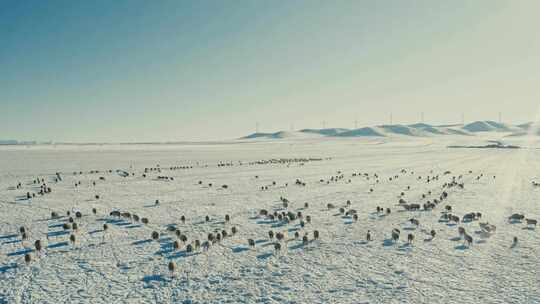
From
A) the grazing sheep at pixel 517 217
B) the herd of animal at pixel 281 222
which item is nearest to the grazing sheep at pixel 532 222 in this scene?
the herd of animal at pixel 281 222

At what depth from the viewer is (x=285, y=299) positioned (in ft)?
33.4

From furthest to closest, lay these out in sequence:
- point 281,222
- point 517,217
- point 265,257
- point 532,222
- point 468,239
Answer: point 281,222
point 517,217
point 532,222
point 468,239
point 265,257

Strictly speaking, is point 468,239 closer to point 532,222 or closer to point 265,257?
point 532,222

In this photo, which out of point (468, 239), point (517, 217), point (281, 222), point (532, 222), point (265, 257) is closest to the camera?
point (265, 257)

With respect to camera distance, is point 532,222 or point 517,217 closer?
point 532,222

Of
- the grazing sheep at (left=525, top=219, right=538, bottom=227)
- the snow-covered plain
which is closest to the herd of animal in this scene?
the grazing sheep at (left=525, top=219, right=538, bottom=227)

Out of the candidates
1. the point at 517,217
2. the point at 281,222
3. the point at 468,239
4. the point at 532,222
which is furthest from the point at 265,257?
the point at 517,217

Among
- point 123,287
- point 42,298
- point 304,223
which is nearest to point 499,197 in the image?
point 304,223

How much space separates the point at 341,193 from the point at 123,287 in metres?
19.1

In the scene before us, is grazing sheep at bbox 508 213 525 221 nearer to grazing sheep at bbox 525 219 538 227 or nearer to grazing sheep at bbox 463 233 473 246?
grazing sheep at bbox 525 219 538 227

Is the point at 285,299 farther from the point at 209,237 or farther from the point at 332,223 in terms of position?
the point at 332,223

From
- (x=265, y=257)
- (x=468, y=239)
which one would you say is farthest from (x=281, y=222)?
(x=468, y=239)

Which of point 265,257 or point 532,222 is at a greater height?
point 532,222

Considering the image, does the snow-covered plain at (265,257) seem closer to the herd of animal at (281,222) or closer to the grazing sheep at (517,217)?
the herd of animal at (281,222)
